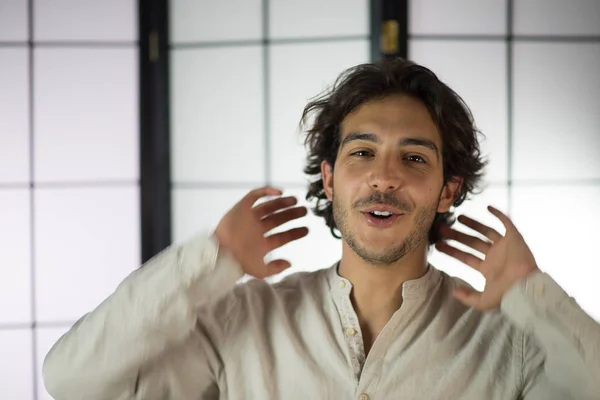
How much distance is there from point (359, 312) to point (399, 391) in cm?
22

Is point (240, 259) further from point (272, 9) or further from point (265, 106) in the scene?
point (272, 9)

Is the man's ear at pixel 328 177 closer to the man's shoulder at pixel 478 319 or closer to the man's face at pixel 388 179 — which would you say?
the man's face at pixel 388 179

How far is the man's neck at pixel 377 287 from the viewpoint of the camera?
1296mm

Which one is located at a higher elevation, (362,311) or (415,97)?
(415,97)

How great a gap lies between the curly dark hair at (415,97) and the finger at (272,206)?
24 centimetres

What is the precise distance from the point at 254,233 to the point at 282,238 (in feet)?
0.26

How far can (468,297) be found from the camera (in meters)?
1.21

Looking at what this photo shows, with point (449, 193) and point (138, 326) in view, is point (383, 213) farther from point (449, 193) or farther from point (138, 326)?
point (138, 326)

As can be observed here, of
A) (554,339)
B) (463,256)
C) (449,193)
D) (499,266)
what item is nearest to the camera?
(554,339)

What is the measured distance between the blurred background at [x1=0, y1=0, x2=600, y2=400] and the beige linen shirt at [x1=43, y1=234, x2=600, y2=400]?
127 centimetres

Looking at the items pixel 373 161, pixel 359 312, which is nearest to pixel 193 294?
pixel 359 312

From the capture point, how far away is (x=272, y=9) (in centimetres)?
252

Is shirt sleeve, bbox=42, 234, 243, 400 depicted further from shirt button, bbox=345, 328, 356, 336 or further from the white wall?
the white wall

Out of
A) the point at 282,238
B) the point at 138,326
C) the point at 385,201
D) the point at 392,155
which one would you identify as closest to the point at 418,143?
the point at 392,155
